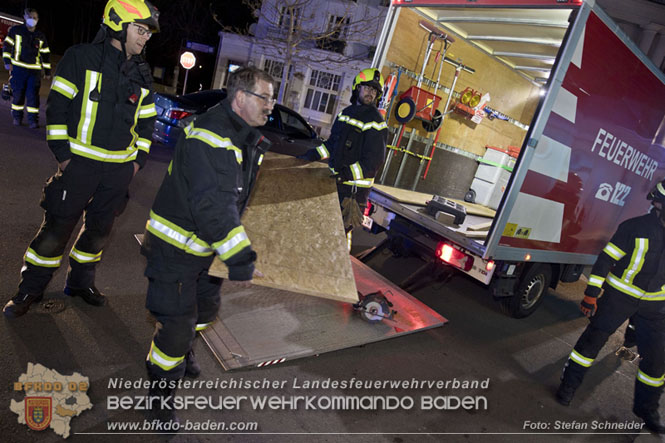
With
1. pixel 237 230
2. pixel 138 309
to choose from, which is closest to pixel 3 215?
pixel 138 309

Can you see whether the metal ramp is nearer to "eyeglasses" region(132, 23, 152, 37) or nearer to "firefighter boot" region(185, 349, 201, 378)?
"firefighter boot" region(185, 349, 201, 378)

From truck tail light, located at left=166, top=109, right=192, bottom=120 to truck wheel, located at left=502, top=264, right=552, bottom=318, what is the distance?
5.94m

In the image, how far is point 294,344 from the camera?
3264mm

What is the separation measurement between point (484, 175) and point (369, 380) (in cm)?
551

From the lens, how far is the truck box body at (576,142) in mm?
3727

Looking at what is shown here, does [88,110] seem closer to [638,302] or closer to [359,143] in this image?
[359,143]

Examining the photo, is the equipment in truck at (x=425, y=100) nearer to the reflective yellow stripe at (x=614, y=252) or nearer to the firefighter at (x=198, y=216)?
the reflective yellow stripe at (x=614, y=252)

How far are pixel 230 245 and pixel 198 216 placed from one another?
0.20 metres

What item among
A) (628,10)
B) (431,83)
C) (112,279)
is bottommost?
(112,279)

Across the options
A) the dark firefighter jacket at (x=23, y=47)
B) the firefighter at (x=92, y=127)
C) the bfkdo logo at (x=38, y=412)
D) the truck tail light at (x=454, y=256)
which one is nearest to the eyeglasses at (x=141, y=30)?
the firefighter at (x=92, y=127)

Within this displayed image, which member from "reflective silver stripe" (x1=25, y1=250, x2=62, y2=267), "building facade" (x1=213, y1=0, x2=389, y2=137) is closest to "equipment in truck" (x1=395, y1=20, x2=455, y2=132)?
"reflective silver stripe" (x1=25, y1=250, x2=62, y2=267)

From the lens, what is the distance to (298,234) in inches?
119

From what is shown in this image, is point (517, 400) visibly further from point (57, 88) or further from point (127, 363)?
point (57, 88)

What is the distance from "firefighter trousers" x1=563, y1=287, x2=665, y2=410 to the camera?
11.3 ft
